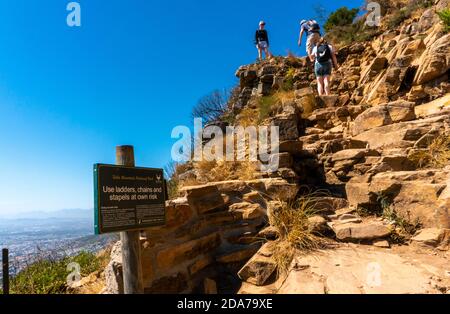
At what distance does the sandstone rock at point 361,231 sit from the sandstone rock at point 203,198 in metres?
1.60

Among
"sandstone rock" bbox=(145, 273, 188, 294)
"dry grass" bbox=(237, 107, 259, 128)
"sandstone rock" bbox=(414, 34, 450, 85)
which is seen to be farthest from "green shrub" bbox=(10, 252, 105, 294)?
"sandstone rock" bbox=(414, 34, 450, 85)

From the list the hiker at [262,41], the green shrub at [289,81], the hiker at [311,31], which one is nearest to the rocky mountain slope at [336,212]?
the hiker at [311,31]

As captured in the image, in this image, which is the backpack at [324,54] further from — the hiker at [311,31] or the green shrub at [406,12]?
the green shrub at [406,12]

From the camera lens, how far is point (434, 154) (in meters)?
4.81

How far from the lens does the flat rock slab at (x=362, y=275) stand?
283 centimetres

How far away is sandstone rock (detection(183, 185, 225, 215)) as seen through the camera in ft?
13.5

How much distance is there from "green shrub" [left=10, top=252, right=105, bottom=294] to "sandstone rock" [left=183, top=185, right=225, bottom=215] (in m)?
1.84

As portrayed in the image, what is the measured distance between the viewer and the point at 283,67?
489 inches

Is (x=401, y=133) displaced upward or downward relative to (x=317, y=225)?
upward

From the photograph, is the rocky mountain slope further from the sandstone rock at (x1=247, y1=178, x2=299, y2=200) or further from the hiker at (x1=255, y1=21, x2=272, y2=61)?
the hiker at (x1=255, y1=21, x2=272, y2=61)

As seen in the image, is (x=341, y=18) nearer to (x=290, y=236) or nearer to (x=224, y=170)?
(x=224, y=170)

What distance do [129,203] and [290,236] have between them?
2054 millimetres

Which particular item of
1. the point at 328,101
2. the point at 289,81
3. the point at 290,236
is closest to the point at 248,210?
the point at 290,236
